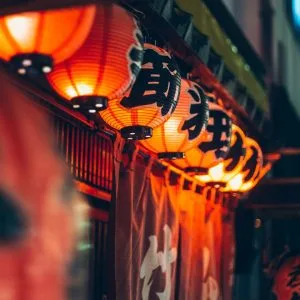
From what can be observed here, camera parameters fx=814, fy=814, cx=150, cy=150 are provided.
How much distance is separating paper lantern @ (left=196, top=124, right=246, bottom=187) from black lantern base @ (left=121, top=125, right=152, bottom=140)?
2855 millimetres

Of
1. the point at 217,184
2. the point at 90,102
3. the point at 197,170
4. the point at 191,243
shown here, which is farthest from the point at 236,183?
the point at 90,102

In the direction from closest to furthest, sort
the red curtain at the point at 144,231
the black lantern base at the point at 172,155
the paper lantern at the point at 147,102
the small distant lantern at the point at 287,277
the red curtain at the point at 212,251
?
the paper lantern at the point at 147,102 < the red curtain at the point at 144,231 < the black lantern base at the point at 172,155 < the red curtain at the point at 212,251 < the small distant lantern at the point at 287,277

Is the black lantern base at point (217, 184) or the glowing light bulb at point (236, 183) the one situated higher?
the glowing light bulb at point (236, 183)

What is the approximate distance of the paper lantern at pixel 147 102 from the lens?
A: 612 cm

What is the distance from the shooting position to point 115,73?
525cm

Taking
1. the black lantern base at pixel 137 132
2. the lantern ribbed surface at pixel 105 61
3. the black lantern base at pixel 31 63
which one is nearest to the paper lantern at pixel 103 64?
the lantern ribbed surface at pixel 105 61

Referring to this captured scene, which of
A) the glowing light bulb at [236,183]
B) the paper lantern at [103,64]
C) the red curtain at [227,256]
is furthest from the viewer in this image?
the red curtain at [227,256]

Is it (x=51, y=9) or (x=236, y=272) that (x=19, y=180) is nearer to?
(x=51, y=9)

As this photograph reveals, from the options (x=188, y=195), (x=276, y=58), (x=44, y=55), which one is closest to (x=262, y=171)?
(x=188, y=195)

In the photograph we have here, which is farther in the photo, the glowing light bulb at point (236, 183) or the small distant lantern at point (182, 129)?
the glowing light bulb at point (236, 183)

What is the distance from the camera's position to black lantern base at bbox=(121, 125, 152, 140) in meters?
6.21

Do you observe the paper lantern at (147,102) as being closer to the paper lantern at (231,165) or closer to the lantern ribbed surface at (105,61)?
the lantern ribbed surface at (105,61)

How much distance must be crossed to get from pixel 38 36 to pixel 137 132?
195 cm

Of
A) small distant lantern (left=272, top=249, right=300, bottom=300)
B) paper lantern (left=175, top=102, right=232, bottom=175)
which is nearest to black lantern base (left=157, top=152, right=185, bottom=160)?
paper lantern (left=175, top=102, right=232, bottom=175)
